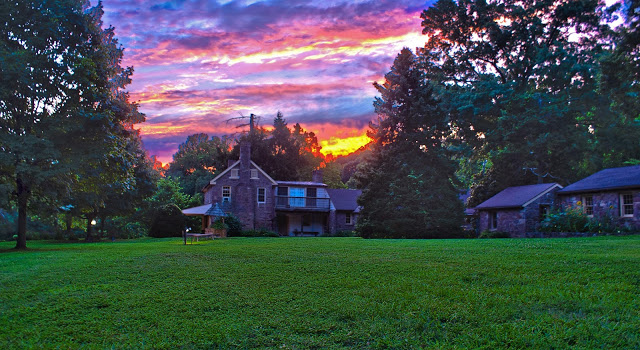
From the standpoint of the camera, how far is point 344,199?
45.2 meters

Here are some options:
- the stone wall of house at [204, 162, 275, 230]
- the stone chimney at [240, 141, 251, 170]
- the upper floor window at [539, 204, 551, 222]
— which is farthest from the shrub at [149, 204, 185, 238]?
the upper floor window at [539, 204, 551, 222]

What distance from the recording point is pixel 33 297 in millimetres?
6797

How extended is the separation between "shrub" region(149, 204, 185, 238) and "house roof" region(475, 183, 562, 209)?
76.0 ft

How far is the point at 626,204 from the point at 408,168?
39.9 feet

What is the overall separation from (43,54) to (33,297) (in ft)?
46.6

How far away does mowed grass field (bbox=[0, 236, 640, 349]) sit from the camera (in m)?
4.52

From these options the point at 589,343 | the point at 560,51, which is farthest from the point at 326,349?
the point at 560,51

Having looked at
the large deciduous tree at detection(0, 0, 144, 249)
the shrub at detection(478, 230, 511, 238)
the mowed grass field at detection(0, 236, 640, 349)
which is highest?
the large deciduous tree at detection(0, 0, 144, 249)

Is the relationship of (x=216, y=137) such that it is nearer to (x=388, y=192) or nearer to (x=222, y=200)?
(x=222, y=200)

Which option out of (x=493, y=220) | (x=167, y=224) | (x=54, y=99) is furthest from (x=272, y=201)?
(x=54, y=99)

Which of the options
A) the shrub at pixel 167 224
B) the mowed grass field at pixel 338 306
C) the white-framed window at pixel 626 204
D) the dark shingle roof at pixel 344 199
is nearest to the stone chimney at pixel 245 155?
the shrub at pixel 167 224

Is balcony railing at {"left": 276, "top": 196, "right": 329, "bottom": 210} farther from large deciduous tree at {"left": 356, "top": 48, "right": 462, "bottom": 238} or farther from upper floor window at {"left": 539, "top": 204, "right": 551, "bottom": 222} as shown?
upper floor window at {"left": 539, "top": 204, "right": 551, "bottom": 222}

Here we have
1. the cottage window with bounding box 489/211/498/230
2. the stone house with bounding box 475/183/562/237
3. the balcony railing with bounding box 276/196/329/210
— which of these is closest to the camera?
→ the stone house with bounding box 475/183/562/237

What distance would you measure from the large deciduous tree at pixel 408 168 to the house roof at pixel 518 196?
9.75 feet
